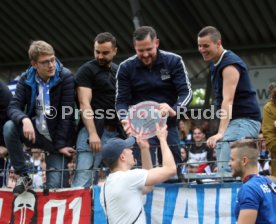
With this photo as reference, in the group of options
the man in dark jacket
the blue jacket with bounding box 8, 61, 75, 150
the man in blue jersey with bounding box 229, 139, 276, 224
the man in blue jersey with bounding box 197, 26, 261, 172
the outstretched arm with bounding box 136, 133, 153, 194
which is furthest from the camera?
the man in dark jacket

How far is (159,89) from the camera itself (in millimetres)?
6551

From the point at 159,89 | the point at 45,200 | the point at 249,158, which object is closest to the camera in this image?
the point at 249,158

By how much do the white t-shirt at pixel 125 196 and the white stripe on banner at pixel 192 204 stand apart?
117cm

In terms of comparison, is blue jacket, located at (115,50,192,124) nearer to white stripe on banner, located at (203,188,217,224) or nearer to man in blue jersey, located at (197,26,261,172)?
man in blue jersey, located at (197,26,261,172)

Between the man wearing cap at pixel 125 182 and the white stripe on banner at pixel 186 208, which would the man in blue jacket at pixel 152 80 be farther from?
the man wearing cap at pixel 125 182

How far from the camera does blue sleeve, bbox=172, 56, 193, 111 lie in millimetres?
6371

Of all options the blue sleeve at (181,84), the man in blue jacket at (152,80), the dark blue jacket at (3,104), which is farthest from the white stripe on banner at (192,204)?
the dark blue jacket at (3,104)

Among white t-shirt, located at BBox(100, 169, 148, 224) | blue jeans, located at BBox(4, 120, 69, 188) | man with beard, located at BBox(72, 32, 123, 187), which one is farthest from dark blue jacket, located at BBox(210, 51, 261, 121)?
blue jeans, located at BBox(4, 120, 69, 188)

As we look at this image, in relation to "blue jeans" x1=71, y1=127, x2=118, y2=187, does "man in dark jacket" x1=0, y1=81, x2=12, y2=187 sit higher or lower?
higher

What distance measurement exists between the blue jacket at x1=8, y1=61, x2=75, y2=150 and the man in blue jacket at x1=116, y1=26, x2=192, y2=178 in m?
0.66

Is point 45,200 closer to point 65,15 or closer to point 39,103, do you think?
point 39,103

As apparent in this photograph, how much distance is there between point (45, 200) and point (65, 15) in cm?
819

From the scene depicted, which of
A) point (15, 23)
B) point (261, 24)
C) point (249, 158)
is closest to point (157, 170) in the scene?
point (249, 158)

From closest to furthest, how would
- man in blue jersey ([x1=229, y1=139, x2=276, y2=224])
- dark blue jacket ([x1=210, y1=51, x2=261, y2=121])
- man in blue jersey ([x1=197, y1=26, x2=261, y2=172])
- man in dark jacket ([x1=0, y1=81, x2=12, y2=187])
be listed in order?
man in blue jersey ([x1=229, y1=139, x2=276, y2=224]) < man in blue jersey ([x1=197, y1=26, x2=261, y2=172]) < dark blue jacket ([x1=210, y1=51, x2=261, y2=121]) < man in dark jacket ([x1=0, y1=81, x2=12, y2=187])
